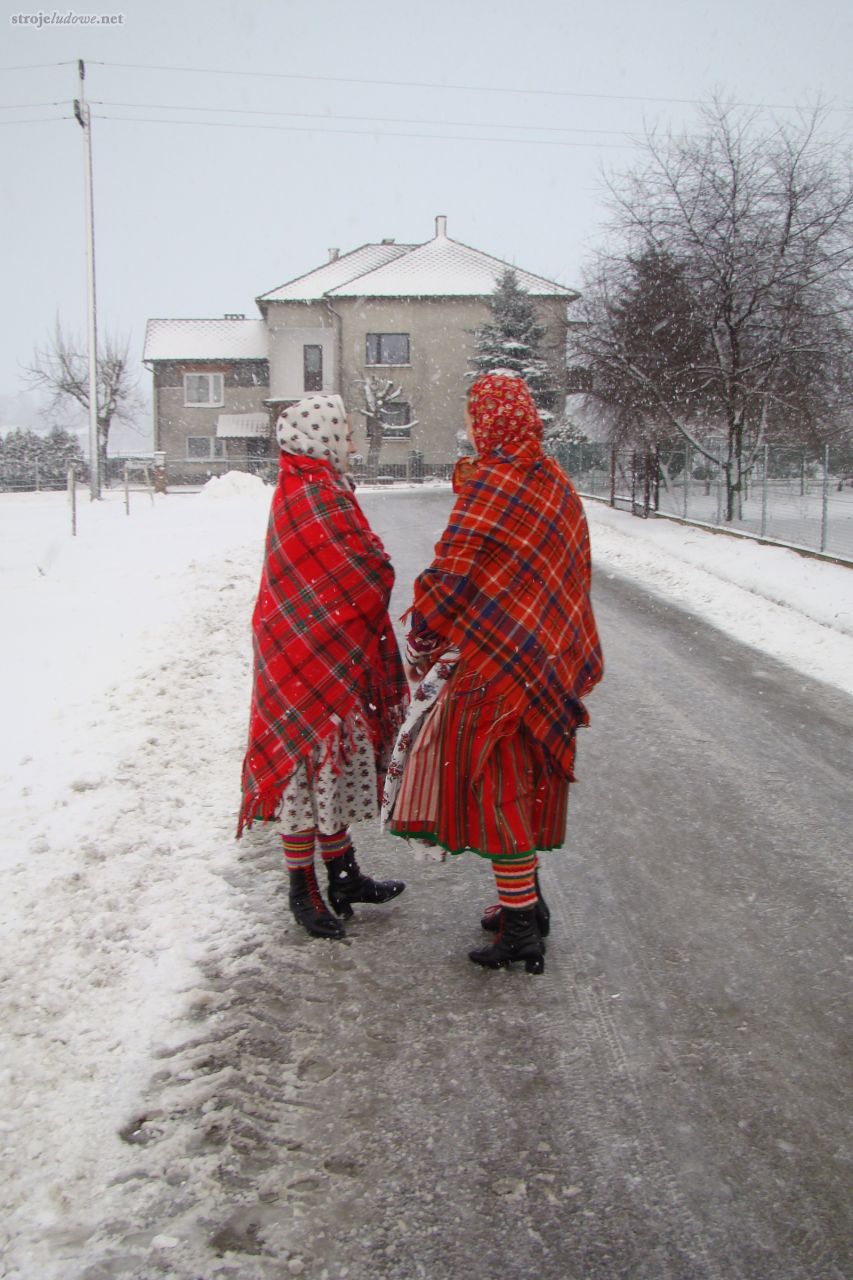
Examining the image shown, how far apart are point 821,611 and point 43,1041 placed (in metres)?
8.35

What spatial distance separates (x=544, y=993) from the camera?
3.14m

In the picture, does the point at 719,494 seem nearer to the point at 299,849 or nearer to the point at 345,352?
the point at 299,849

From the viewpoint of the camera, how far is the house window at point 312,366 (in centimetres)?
4519

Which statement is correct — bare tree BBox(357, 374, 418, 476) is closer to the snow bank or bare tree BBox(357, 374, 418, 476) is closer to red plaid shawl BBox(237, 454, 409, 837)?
the snow bank

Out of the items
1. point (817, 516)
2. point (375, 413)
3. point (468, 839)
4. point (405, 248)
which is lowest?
point (468, 839)

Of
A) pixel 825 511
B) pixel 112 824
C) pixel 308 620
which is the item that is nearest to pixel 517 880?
pixel 308 620

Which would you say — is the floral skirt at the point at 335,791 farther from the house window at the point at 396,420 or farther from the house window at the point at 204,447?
the house window at the point at 204,447

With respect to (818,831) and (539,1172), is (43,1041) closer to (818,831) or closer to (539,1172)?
(539,1172)

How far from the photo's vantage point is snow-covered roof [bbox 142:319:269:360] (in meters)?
47.7

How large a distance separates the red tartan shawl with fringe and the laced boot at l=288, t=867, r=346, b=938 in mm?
946

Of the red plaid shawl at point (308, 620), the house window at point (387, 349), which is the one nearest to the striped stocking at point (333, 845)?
the red plaid shawl at point (308, 620)

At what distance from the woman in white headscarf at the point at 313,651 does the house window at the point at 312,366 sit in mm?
43417

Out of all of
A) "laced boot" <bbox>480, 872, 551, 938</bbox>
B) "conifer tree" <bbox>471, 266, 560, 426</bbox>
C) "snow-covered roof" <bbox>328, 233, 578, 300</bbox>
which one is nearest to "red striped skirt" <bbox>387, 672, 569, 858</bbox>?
"laced boot" <bbox>480, 872, 551, 938</bbox>

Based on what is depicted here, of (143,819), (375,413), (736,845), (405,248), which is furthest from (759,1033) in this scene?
(405,248)
